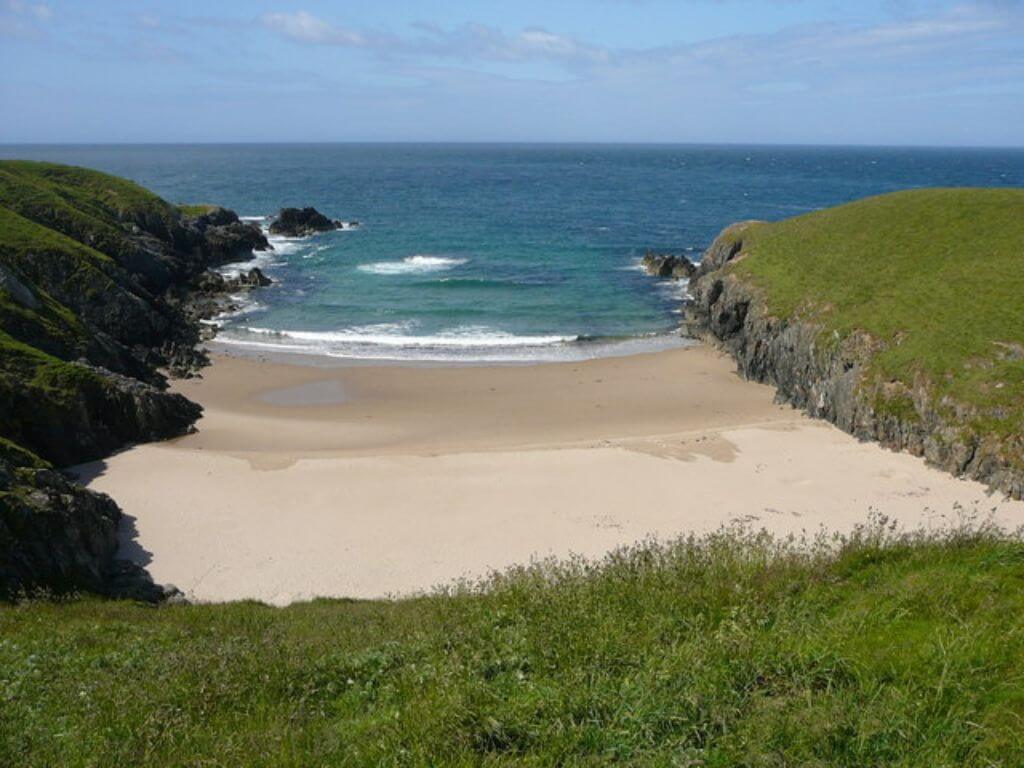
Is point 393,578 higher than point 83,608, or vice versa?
point 83,608

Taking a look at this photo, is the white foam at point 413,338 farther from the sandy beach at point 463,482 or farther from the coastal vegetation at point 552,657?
the coastal vegetation at point 552,657

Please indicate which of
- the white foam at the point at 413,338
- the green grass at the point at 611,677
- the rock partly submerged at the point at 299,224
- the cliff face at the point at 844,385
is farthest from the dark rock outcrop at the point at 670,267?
the green grass at the point at 611,677

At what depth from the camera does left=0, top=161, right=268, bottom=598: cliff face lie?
672 inches

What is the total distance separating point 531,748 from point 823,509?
17052 mm

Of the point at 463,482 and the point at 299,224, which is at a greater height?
the point at 299,224

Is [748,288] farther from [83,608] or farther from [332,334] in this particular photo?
[83,608]

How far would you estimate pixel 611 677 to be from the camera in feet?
27.2

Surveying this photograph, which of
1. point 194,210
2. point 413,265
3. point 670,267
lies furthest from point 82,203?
point 670,267

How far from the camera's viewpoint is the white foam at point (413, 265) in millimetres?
62094

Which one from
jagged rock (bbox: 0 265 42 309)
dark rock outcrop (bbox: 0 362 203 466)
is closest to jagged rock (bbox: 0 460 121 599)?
dark rock outcrop (bbox: 0 362 203 466)

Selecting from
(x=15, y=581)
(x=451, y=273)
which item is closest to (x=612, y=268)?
(x=451, y=273)

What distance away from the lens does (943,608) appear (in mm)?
9070

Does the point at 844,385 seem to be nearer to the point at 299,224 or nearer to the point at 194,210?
Result: the point at 194,210

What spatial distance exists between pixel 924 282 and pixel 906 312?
316 cm
